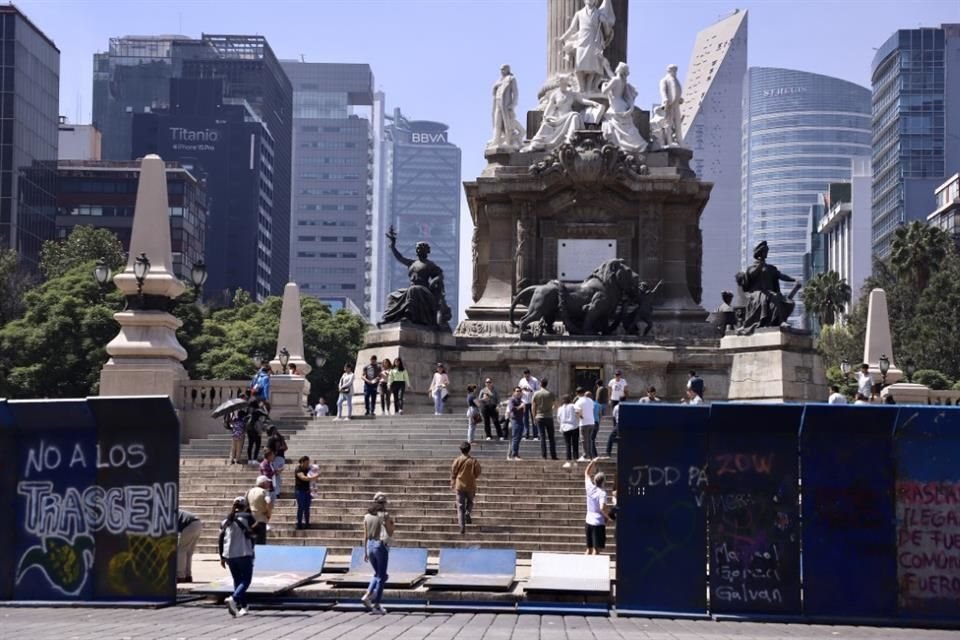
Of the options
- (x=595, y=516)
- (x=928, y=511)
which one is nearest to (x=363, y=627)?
(x=928, y=511)

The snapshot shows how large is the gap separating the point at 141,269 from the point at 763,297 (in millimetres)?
15327

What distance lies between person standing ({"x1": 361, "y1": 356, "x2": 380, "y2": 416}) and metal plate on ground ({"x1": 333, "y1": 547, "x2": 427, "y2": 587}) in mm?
17091

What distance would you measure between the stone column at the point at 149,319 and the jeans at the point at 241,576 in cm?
1700

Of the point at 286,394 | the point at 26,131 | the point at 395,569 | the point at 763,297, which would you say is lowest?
the point at 395,569

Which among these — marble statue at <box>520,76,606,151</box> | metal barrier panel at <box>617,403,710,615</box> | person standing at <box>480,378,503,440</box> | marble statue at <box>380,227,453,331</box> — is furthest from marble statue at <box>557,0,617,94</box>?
metal barrier panel at <box>617,403,710,615</box>

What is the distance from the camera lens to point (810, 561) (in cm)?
2005

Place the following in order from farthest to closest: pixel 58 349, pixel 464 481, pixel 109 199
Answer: pixel 109 199 < pixel 58 349 < pixel 464 481

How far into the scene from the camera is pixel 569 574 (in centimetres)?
2147

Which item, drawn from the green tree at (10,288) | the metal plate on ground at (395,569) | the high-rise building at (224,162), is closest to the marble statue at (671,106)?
the metal plate on ground at (395,569)

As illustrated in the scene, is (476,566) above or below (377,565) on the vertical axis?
below

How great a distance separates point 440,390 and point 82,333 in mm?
26907

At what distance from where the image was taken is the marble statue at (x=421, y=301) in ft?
146

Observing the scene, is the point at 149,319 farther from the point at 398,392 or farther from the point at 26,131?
the point at 26,131

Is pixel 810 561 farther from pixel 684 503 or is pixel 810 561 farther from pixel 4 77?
pixel 4 77
